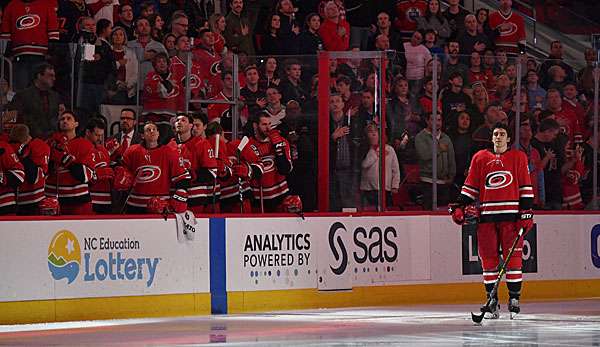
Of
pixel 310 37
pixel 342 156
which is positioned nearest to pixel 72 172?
pixel 342 156

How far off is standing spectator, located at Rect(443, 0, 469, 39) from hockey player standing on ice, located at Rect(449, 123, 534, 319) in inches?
204

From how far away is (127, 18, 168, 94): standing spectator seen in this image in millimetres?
14344

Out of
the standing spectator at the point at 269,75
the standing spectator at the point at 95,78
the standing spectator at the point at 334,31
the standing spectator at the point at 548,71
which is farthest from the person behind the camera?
the standing spectator at the point at 334,31

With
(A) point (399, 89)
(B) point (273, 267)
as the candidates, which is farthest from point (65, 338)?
(A) point (399, 89)

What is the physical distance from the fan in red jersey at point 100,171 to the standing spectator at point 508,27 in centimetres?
663

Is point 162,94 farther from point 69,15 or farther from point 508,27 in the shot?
point 508,27

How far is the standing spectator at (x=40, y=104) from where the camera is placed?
1340 cm

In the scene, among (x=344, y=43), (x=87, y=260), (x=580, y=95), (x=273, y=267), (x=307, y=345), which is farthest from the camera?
(x=344, y=43)

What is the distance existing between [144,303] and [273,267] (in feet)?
4.99

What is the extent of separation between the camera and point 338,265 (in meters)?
14.8

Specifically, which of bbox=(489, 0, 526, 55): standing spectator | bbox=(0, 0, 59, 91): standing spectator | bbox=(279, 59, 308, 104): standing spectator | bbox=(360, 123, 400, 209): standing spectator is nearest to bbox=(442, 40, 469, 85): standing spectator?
bbox=(360, 123, 400, 209): standing spectator

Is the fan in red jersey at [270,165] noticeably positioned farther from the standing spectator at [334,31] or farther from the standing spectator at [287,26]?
the standing spectator at [334,31]

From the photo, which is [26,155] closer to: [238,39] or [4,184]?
[4,184]

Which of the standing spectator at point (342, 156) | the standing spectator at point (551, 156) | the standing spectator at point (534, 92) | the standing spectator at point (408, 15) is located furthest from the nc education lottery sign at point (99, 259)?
the standing spectator at point (408, 15)
